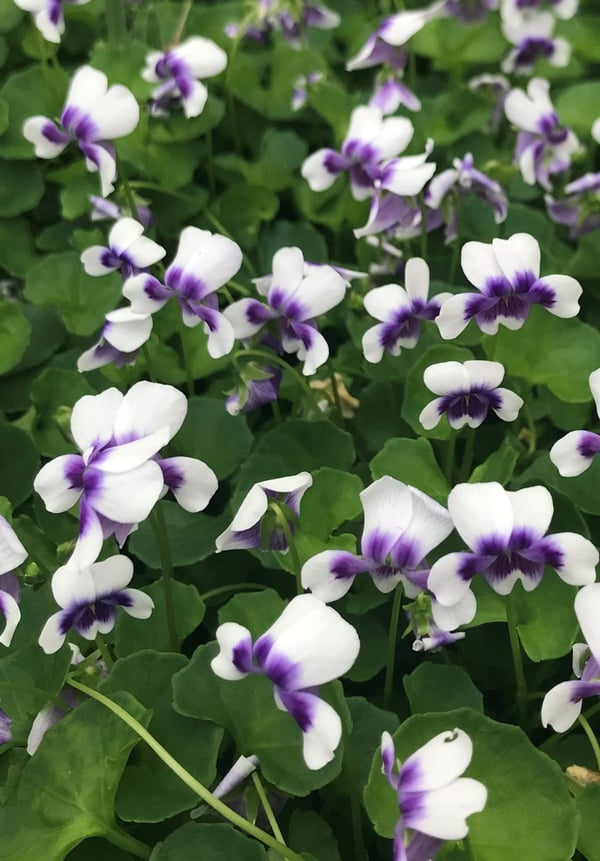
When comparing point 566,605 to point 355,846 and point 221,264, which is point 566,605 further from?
point 221,264

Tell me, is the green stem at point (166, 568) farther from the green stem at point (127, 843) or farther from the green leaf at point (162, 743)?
the green stem at point (127, 843)

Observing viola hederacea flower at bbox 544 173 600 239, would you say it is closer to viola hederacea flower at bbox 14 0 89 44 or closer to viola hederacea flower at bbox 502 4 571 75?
viola hederacea flower at bbox 502 4 571 75

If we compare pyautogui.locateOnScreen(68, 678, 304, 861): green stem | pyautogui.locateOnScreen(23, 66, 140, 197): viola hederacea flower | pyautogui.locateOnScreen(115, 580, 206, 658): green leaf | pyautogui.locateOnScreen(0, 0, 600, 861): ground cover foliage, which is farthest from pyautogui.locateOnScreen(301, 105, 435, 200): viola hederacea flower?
pyautogui.locateOnScreen(68, 678, 304, 861): green stem

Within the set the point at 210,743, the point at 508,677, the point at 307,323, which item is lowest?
the point at 508,677

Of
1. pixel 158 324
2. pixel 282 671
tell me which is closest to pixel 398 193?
pixel 158 324

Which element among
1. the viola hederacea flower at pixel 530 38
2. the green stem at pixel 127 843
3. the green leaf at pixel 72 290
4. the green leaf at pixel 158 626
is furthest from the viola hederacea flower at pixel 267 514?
the viola hederacea flower at pixel 530 38
